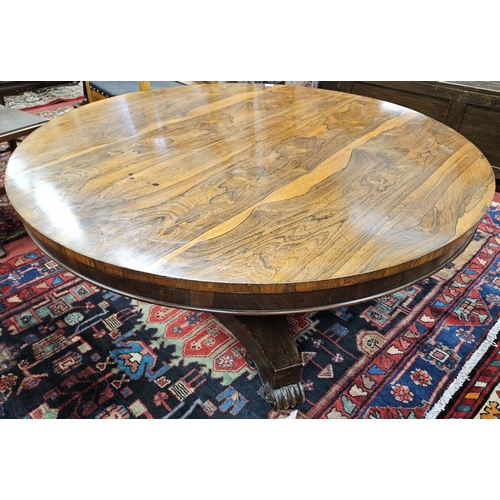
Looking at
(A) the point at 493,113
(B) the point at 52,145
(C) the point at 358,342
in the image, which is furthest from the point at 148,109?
(A) the point at 493,113

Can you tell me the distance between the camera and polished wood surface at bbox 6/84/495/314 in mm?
604

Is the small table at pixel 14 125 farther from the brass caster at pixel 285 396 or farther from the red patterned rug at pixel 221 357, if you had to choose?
the brass caster at pixel 285 396

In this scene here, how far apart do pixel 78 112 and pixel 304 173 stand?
730 mm

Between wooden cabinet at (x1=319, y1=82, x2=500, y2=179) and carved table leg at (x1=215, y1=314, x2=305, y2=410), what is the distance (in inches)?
55.7

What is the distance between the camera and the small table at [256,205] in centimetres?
61

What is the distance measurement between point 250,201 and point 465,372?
0.74m

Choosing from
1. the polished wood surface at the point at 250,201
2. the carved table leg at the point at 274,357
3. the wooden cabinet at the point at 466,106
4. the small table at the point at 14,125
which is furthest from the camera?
the wooden cabinet at the point at 466,106

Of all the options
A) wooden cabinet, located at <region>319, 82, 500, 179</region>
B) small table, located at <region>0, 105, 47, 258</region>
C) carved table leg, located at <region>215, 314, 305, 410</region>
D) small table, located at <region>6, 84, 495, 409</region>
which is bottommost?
carved table leg, located at <region>215, 314, 305, 410</region>

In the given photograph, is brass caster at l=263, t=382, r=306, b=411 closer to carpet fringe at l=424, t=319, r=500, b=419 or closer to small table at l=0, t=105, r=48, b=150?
carpet fringe at l=424, t=319, r=500, b=419

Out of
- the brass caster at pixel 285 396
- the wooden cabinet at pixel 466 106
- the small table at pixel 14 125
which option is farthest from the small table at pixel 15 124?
the wooden cabinet at pixel 466 106

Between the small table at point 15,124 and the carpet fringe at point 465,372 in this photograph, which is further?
the small table at point 15,124

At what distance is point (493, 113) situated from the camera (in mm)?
1690

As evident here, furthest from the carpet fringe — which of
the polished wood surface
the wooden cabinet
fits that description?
the wooden cabinet

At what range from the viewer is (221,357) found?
1.06 meters
